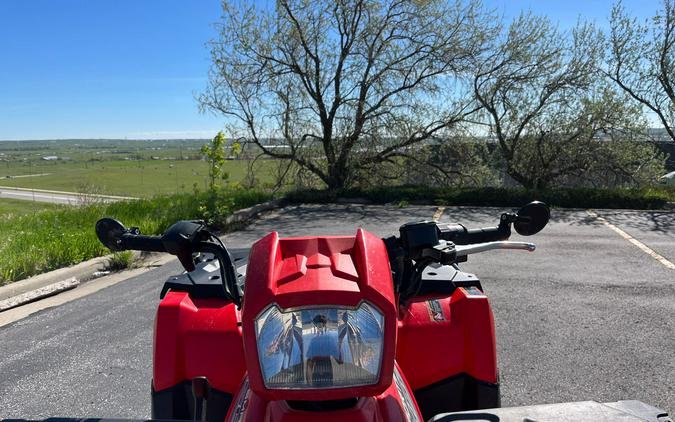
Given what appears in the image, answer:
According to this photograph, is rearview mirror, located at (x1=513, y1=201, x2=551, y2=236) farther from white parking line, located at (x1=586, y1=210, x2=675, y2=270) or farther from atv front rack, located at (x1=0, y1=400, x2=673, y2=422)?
white parking line, located at (x1=586, y1=210, x2=675, y2=270)

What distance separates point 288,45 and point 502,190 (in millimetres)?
7028

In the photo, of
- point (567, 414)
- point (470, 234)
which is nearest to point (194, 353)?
point (470, 234)

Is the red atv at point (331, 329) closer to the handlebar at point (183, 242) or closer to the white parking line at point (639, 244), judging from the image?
the handlebar at point (183, 242)

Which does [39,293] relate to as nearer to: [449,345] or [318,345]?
[449,345]

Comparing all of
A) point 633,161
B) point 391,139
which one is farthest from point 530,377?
point 633,161

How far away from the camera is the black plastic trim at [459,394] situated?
2.17 meters

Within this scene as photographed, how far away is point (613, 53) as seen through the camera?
14250mm

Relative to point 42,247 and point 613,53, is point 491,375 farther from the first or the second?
point 613,53

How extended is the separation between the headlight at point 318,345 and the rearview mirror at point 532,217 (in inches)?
42.5

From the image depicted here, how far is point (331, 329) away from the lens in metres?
1.14

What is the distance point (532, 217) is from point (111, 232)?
168 cm

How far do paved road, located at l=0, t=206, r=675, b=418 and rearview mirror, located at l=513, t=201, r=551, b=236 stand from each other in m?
1.69

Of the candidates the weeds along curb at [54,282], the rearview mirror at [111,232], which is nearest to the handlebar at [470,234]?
the rearview mirror at [111,232]

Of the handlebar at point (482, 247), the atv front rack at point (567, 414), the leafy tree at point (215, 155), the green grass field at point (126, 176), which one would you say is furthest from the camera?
the green grass field at point (126, 176)
